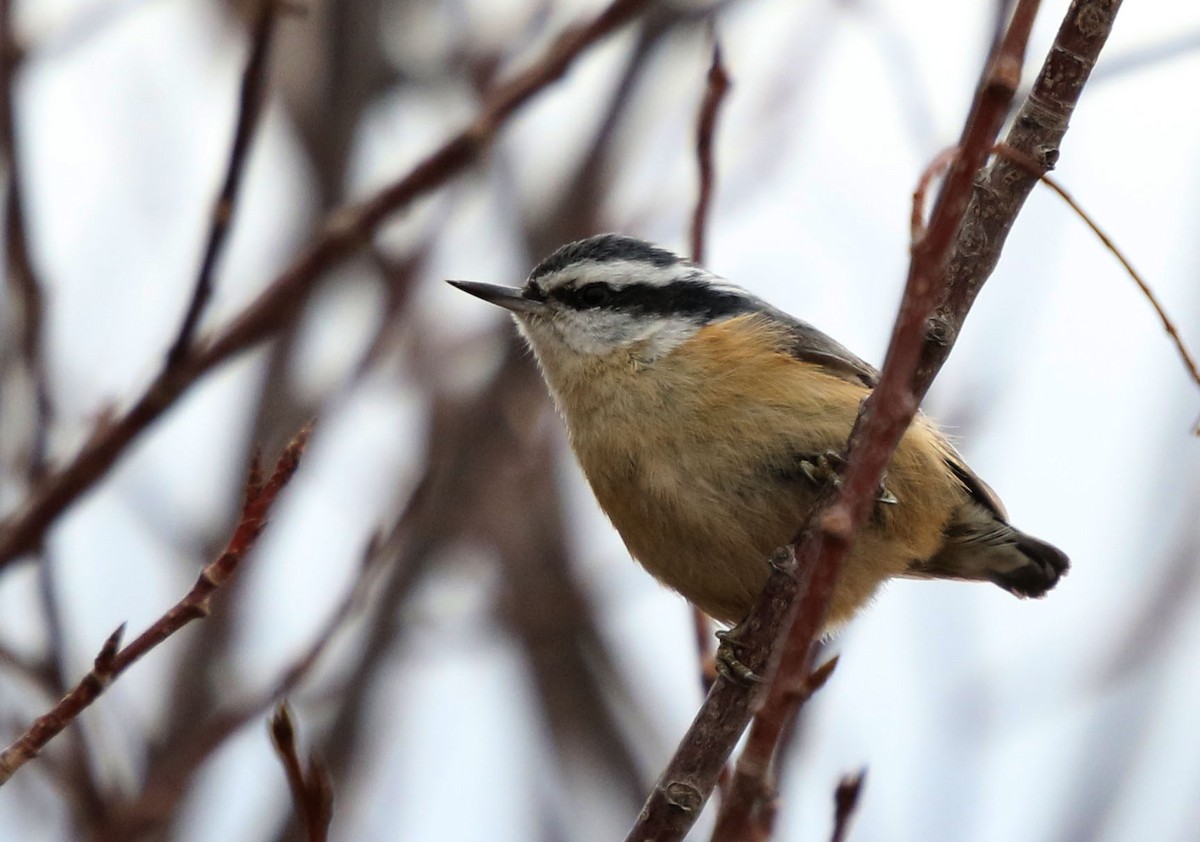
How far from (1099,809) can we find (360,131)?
360 cm

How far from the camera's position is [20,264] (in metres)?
3.04

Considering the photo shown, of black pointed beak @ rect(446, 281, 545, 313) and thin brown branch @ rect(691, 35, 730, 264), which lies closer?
thin brown branch @ rect(691, 35, 730, 264)

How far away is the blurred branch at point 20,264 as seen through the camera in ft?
9.78

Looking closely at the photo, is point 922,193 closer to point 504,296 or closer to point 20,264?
point 20,264

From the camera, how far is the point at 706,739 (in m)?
2.77

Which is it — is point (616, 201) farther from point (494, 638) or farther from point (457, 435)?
point (494, 638)

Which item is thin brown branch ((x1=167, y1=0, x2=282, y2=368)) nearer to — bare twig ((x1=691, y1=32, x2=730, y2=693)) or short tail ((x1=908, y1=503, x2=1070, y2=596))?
bare twig ((x1=691, y1=32, x2=730, y2=693))

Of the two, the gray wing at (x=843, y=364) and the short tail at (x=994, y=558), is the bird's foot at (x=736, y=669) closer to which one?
the gray wing at (x=843, y=364)

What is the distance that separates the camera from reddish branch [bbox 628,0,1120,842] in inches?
64.9

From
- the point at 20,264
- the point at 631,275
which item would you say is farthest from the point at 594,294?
the point at 20,264

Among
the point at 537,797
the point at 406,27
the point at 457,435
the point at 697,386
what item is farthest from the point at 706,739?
the point at 406,27

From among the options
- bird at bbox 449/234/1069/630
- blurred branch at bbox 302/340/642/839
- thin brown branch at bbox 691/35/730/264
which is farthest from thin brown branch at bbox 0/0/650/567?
blurred branch at bbox 302/340/642/839

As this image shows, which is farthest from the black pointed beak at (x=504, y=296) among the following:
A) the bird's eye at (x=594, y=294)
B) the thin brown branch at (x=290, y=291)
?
the thin brown branch at (x=290, y=291)

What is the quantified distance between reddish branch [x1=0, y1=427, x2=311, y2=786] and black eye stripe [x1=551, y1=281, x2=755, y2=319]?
7.38 ft
